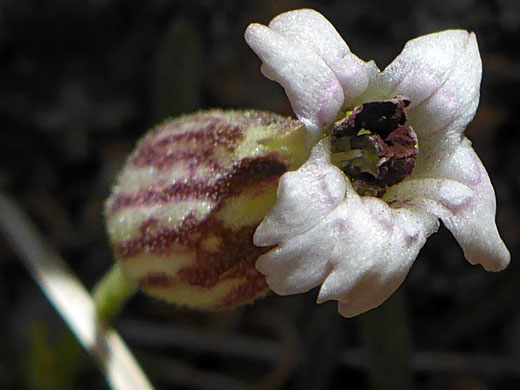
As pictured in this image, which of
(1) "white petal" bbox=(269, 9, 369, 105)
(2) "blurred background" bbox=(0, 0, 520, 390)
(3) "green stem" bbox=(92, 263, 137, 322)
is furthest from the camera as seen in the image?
(2) "blurred background" bbox=(0, 0, 520, 390)

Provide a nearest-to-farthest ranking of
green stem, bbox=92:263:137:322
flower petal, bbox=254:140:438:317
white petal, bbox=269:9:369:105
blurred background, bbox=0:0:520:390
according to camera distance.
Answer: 1. flower petal, bbox=254:140:438:317
2. white petal, bbox=269:9:369:105
3. green stem, bbox=92:263:137:322
4. blurred background, bbox=0:0:520:390

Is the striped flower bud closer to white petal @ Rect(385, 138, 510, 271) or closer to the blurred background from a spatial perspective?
white petal @ Rect(385, 138, 510, 271)

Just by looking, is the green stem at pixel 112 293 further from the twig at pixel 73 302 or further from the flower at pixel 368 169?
the flower at pixel 368 169

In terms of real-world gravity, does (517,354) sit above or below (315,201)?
below

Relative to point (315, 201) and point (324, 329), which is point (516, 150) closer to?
point (324, 329)

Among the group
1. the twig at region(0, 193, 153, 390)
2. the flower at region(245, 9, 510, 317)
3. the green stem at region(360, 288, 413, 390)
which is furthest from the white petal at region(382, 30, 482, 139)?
the twig at region(0, 193, 153, 390)

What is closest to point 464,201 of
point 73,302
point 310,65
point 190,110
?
point 310,65

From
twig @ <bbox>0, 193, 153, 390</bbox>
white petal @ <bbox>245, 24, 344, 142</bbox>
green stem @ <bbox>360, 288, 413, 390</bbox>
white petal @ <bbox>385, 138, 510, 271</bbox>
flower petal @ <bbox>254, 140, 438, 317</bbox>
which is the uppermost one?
white petal @ <bbox>245, 24, 344, 142</bbox>

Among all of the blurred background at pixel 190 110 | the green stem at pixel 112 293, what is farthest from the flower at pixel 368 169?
the blurred background at pixel 190 110

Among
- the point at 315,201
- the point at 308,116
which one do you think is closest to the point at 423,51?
A: the point at 308,116
